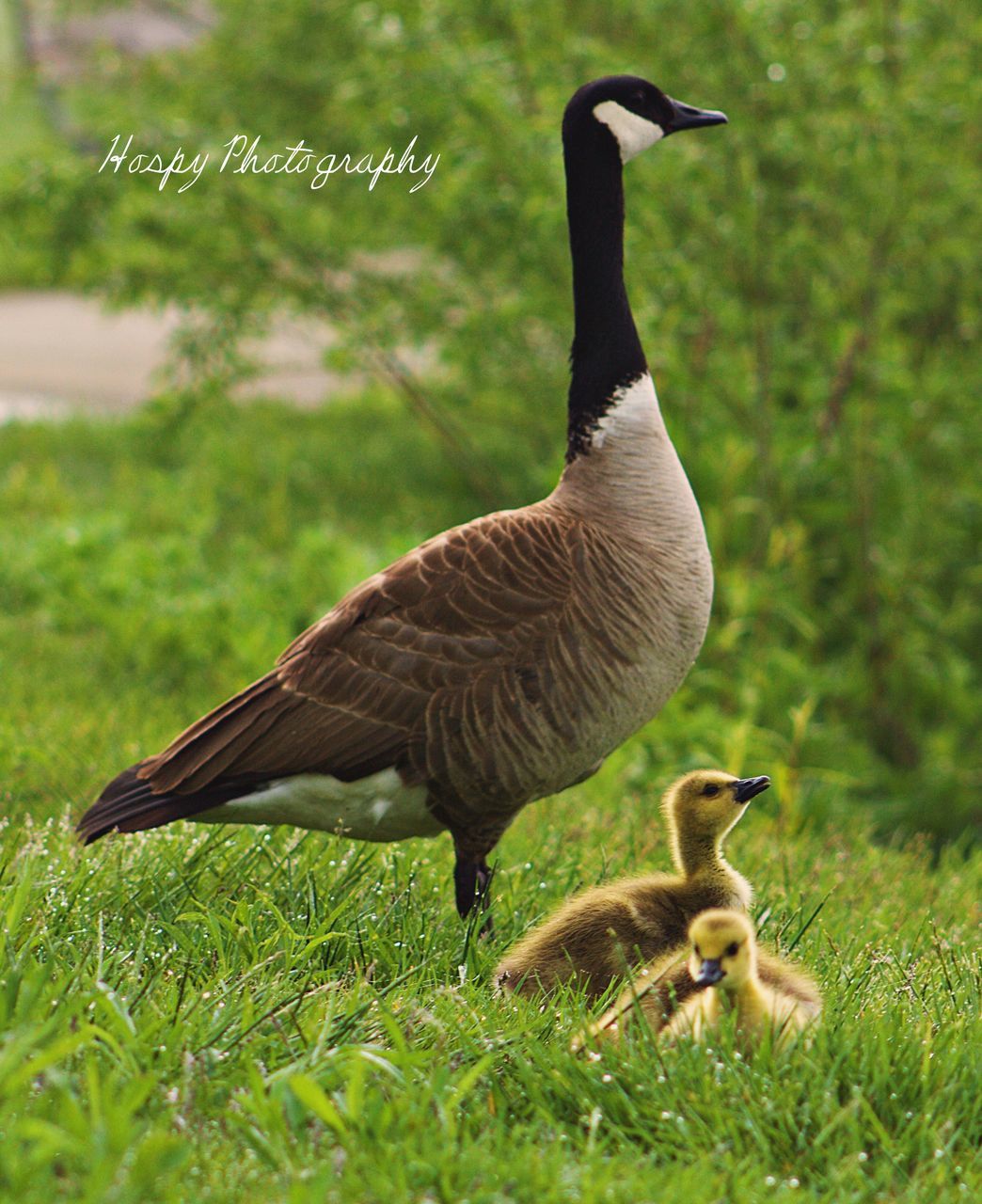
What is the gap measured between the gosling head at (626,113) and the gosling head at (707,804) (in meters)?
1.94

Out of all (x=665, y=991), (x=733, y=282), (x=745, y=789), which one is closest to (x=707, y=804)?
(x=745, y=789)

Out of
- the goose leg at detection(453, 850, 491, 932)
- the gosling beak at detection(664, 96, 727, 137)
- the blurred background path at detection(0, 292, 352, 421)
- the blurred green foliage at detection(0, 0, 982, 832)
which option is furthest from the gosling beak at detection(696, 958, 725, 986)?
the blurred background path at detection(0, 292, 352, 421)

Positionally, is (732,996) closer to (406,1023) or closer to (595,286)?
(406,1023)

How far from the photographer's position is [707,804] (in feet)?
12.0

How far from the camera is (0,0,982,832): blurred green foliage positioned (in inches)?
279

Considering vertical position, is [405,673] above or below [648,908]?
above

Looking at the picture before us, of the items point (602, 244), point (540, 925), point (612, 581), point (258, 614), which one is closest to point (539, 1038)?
point (540, 925)

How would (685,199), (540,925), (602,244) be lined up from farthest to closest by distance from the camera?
(685,199), (602,244), (540,925)

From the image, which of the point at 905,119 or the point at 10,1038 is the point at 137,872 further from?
the point at 905,119

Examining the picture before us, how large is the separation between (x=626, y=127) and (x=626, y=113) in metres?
0.04

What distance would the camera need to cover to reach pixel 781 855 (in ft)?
16.2

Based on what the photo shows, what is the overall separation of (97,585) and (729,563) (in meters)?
3.27

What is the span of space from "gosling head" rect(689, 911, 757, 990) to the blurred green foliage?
10.1ft

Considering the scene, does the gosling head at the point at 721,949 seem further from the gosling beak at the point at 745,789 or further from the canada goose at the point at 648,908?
the gosling beak at the point at 745,789
